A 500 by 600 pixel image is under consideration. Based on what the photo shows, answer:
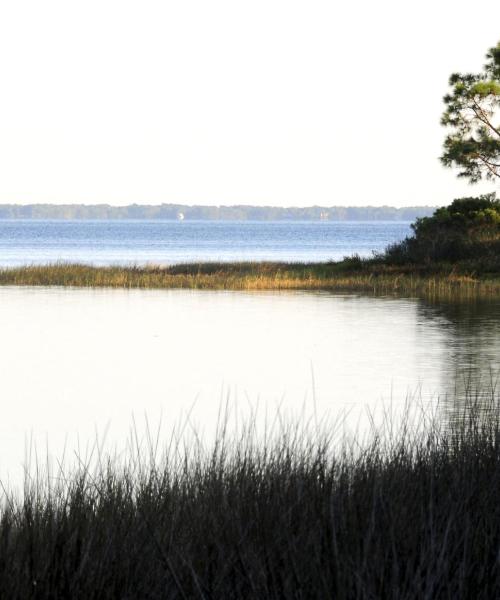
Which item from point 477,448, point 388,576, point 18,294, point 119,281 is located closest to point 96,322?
point 18,294

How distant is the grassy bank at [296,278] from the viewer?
117ft

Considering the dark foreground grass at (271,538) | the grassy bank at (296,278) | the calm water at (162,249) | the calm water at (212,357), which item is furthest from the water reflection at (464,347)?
the calm water at (162,249)

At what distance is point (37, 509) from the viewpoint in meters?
6.16

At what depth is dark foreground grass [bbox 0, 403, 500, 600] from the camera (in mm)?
5094

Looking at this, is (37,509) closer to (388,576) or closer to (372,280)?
(388,576)

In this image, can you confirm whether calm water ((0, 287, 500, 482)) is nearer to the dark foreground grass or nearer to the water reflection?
the water reflection

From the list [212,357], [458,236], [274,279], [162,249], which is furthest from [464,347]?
[162,249]

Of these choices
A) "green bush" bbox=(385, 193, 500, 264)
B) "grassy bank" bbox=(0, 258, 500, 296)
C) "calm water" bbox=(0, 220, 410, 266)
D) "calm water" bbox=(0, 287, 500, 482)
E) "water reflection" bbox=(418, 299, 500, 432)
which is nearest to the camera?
"calm water" bbox=(0, 287, 500, 482)

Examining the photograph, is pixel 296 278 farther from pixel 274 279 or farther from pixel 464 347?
pixel 464 347

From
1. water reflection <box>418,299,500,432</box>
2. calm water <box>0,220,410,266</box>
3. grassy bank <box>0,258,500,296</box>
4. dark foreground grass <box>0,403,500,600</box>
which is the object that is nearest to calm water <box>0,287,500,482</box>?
water reflection <box>418,299,500,432</box>

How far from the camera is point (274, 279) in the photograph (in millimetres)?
38375

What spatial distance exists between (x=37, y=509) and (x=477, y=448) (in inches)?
116

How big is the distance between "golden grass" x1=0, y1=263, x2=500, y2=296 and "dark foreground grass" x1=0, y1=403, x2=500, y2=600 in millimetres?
27520

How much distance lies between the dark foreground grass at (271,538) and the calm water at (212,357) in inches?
118
